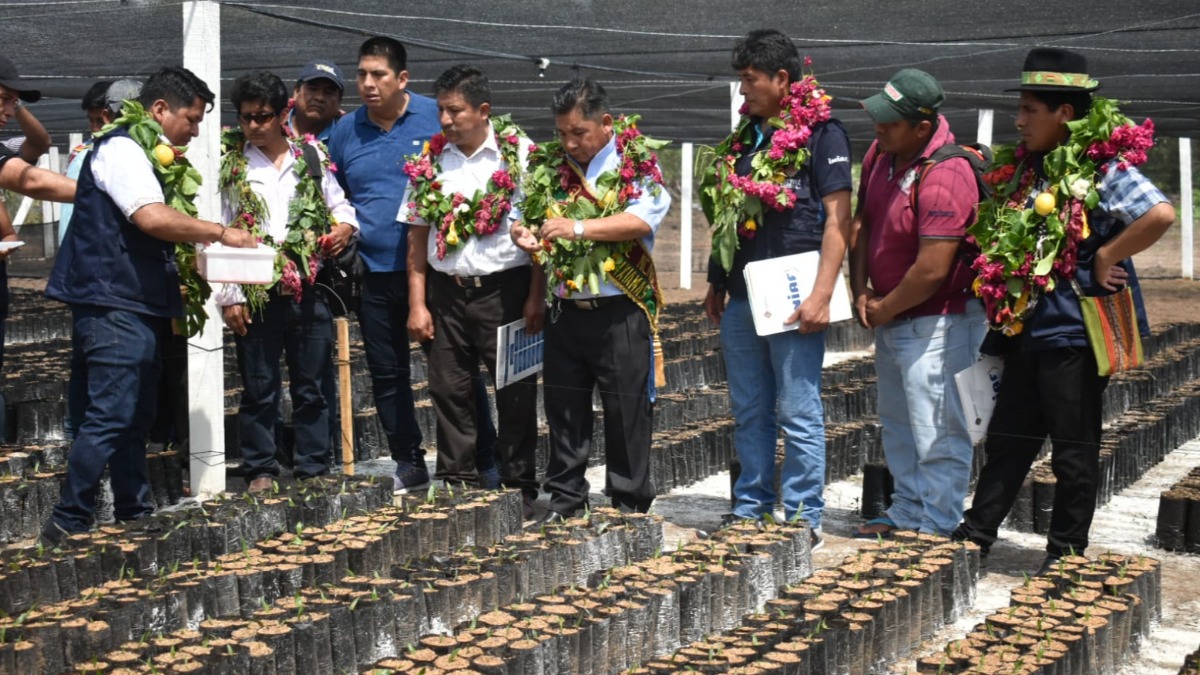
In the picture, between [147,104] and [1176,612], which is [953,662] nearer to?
[1176,612]

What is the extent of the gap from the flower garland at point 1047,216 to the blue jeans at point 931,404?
0.71 feet

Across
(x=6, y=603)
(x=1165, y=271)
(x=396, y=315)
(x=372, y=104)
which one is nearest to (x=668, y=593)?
(x=6, y=603)

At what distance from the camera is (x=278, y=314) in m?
6.13

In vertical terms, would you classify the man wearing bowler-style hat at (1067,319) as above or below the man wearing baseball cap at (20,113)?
below

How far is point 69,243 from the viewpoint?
5211 mm

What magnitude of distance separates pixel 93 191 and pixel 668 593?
103 inches

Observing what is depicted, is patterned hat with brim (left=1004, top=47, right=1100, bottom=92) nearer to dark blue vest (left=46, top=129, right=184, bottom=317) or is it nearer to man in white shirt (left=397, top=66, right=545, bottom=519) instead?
man in white shirt (left=397, top=66, right=545, bottom=519)

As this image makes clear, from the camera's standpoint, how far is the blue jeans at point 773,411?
5375 millimetres

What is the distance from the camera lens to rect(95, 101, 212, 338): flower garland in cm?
522

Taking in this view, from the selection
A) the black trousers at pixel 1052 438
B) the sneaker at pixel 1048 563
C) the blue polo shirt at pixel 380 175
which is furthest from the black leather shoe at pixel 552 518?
the sneaker at pixel 1048 563

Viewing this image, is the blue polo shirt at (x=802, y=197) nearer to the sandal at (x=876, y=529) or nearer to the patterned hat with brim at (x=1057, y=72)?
the patterned hat with brim at (x=1057, y=72)

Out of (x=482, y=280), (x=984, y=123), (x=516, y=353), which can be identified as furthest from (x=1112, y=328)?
(x=984, y=123)

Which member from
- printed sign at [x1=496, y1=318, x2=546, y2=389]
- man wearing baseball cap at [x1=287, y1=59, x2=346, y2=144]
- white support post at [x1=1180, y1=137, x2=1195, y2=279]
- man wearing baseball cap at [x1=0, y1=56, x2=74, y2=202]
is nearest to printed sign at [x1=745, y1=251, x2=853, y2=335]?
printed sign at [x1=496, y1=318, x2=546, y2=389]

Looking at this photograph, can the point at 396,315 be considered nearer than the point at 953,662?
No
